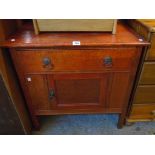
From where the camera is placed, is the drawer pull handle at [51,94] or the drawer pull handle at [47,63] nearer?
the drawer pull handle at [47,63]

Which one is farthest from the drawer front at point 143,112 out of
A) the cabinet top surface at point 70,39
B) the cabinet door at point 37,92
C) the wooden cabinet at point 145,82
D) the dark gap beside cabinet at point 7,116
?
the dark gap beside cabinet at point 7,116

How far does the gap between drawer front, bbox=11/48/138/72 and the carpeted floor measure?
568 millimetres

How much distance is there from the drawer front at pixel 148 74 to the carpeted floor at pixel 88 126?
18.0 inches

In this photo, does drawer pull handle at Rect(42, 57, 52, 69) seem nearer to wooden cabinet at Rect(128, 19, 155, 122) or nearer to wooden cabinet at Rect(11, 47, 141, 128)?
wooden cabinet at Rect(11, 47, 141, 128)

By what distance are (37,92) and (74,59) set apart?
34 cm

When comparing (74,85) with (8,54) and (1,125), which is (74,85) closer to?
(8,54)

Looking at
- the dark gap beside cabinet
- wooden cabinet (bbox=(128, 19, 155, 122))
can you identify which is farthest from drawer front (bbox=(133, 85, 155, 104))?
the dark gap beside cabinet

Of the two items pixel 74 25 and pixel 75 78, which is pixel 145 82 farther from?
pixel 74 25

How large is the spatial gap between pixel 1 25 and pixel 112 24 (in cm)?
57

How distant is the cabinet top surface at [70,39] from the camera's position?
0.78 metres

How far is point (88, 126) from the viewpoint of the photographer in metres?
1.25

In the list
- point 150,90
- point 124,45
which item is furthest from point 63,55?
point 150,90

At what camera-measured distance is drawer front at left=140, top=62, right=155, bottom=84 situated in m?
0.89

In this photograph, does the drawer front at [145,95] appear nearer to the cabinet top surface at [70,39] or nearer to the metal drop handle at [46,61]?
the cabinet top surface at [70,39]
